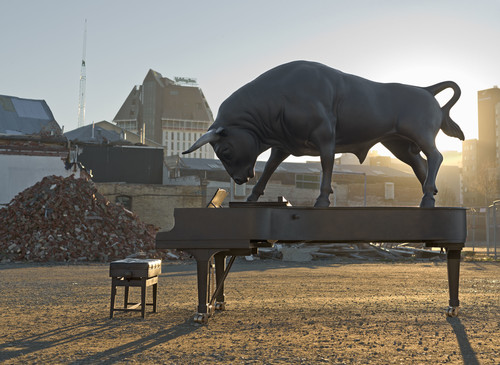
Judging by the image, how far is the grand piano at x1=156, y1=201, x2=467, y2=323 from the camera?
5.75 m

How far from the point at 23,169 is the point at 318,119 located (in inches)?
804

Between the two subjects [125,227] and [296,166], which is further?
[296,166]

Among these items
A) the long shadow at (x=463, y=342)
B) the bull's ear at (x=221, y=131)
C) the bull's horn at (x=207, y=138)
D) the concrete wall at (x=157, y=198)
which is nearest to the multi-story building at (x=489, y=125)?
the concrete wall at (x=157, y=198)

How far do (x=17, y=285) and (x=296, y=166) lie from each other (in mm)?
43251

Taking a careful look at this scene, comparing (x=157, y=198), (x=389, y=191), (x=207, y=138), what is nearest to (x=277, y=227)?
(x=207, y=138)

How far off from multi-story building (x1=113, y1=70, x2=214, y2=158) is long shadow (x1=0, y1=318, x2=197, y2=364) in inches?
3052

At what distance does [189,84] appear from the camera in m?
102

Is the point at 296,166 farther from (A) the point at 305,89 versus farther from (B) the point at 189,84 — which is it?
(B) the point at 189,84

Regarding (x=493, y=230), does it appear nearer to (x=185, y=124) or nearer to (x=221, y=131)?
(x=221, y=131)

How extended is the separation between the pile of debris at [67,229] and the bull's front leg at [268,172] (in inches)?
463

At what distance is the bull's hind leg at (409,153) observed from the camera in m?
6.61

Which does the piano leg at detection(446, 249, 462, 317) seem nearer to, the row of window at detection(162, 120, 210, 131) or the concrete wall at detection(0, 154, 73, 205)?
the concrete wall at detection(0, 154, 73, 205)

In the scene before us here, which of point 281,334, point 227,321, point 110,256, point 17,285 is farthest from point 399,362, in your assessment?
point 110,256

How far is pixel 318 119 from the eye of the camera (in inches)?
235
